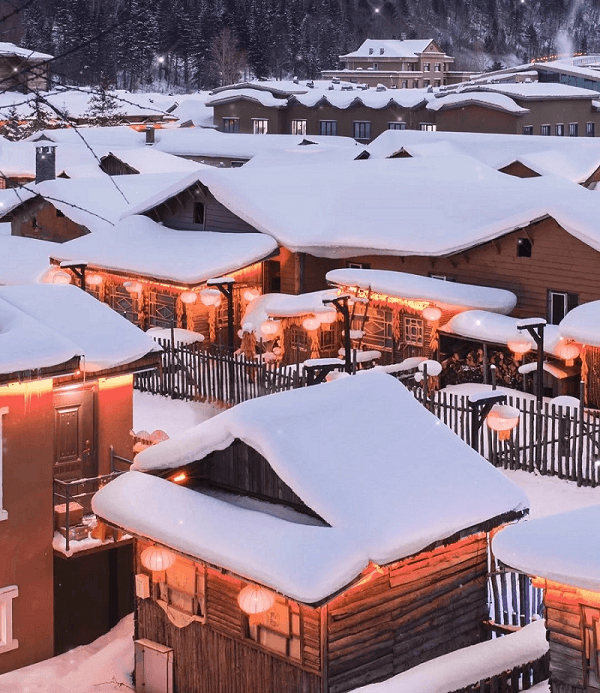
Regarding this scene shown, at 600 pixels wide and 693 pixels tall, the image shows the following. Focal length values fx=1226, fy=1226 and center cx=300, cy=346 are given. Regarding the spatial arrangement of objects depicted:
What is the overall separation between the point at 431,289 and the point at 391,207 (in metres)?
4.89

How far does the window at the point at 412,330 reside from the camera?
1142 inches

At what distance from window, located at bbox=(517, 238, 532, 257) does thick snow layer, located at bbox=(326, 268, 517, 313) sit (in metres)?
0.99

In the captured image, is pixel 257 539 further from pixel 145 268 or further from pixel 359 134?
pixel 359 134

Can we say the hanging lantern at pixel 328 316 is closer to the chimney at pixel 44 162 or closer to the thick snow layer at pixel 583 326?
the thick snow layer at pixel 583 326

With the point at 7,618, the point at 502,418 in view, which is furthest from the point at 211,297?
the point at 7,618

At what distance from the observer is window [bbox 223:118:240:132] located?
75.8 meters

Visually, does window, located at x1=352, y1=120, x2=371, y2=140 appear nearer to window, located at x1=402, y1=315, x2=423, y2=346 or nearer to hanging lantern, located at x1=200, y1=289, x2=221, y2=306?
hanging lantern, located at x1=200, y1=289, x2=221, y2=306

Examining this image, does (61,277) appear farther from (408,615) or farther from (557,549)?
(557,549)

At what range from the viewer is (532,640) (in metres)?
13.7

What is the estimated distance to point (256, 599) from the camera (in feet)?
41.6

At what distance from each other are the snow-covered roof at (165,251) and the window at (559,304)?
770 cm

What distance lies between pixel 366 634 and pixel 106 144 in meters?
53.7

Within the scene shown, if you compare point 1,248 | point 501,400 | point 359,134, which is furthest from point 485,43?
point 501,400

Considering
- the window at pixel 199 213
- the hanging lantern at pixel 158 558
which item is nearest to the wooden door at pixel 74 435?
the hanging lantern at pixel 158 558
